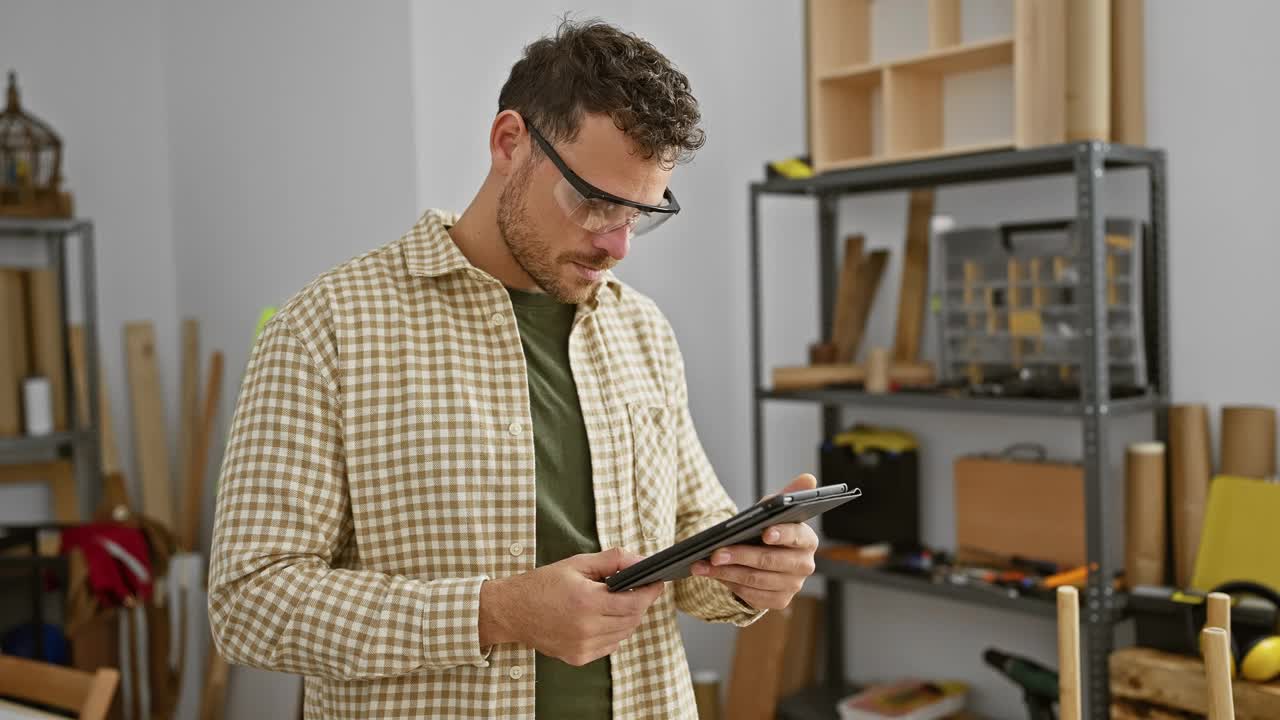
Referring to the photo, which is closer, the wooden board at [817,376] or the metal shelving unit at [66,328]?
the wooden board at [817,376]

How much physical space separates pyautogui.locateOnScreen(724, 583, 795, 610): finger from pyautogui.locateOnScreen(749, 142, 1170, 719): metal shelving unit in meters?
1.31

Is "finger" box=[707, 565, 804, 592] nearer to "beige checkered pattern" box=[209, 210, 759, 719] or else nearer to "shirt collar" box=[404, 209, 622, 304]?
"beige checkered pattern" box=[209, 210, 759, 719]

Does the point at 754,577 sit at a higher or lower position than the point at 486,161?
lower

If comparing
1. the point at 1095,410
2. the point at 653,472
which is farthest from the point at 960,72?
the point at 653,472

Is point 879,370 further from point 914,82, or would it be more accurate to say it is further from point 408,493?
point 408,493

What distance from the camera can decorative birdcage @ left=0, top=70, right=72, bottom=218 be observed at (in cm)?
369

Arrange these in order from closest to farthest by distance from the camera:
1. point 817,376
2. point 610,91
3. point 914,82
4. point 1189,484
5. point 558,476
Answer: point 610,91, point 558,476, point 1189,484, point 914,82, point 817,376

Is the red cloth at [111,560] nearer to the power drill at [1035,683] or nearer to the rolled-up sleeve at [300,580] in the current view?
the rolled-up sleeve at [300,580]

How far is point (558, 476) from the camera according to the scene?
59.7 inches

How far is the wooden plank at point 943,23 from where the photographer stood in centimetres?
286

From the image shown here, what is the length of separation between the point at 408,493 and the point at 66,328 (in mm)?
2988

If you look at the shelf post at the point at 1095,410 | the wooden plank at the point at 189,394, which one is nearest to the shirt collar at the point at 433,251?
the shelf post at the point at 1095,410

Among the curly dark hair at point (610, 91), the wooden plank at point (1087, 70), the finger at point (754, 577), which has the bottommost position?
the finger at point (754, 577)

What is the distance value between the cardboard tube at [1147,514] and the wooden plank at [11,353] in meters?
3.35
